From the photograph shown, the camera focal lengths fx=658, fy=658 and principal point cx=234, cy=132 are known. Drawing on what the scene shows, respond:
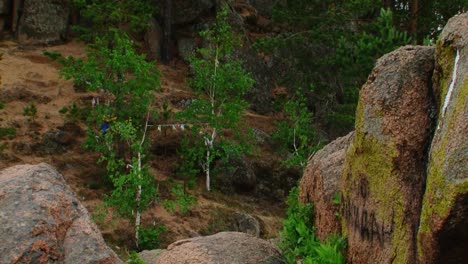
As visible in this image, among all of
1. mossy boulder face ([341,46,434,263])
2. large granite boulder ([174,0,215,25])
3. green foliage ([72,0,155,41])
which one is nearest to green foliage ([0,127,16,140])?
green foliage ([72,0,155,41])

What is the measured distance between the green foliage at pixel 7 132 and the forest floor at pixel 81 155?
0.08m

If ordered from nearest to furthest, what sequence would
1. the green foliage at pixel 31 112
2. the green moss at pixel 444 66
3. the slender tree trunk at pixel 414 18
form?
1. the green moss at pixel 444 66
2. the slender tree trunk at pixel 414 18
3. the green foliage at pixel 31 112

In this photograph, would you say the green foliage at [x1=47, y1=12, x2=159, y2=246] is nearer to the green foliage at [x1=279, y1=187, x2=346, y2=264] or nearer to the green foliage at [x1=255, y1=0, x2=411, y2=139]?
the green foliage at [x1=255, y1=0, x2=411, y2=139]

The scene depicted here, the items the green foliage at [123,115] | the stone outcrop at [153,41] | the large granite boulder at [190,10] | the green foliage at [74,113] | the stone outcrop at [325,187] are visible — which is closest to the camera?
the stone outcrop at [325,187]

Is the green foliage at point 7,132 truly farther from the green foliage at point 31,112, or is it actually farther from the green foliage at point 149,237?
the green foliage at point 149,237

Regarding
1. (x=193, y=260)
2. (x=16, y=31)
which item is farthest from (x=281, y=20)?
(x=193, y=260)

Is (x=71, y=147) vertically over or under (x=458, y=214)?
under

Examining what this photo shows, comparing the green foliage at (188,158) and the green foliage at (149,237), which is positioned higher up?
the green foliage at (188,158)

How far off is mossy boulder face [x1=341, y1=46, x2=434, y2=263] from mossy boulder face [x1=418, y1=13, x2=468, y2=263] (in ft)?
1.70

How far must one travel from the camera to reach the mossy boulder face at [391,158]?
838cm

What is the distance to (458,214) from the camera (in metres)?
6.83

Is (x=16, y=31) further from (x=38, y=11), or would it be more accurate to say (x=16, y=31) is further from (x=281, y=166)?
(x=281, y=166)

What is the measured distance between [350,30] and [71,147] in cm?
1328

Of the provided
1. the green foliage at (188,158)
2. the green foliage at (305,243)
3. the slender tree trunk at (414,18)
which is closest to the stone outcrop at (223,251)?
the green foliage at (305,243)
